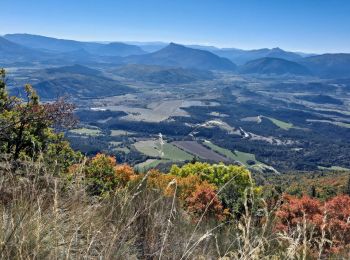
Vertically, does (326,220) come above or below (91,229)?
below

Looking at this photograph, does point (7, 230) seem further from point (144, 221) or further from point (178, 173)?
point (178, 173)

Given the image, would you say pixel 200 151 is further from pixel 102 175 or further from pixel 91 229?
pixel 91 229

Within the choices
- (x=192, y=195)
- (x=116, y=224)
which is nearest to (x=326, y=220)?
(x=116, y=224)

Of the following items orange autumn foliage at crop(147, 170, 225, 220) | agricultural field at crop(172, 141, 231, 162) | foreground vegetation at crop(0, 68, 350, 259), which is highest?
foreground vegetation at crop(0, 68, 350, 259)

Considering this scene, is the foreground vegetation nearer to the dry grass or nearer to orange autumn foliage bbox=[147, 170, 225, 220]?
the dry grass

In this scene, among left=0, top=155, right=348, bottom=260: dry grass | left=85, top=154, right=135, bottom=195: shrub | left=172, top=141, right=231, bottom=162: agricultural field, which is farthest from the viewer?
left=172, top=141, right=231, bottom=162: agricultural field

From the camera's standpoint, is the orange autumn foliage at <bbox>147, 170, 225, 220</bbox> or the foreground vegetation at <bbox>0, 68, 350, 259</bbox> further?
the orange autumn foliage at <bbox>147, 170, 225, 220</bbox>

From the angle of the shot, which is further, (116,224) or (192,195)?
(192,195)

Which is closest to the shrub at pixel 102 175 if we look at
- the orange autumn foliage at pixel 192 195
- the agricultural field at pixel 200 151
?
the orange autumn foliage at pixel 192 195

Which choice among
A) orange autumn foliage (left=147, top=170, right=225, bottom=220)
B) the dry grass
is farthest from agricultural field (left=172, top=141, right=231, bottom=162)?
the dry grass

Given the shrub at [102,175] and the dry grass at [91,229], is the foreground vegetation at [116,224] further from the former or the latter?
the shrub at [102,175]

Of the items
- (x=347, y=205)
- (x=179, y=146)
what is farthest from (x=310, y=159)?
(x=347, y=205)
